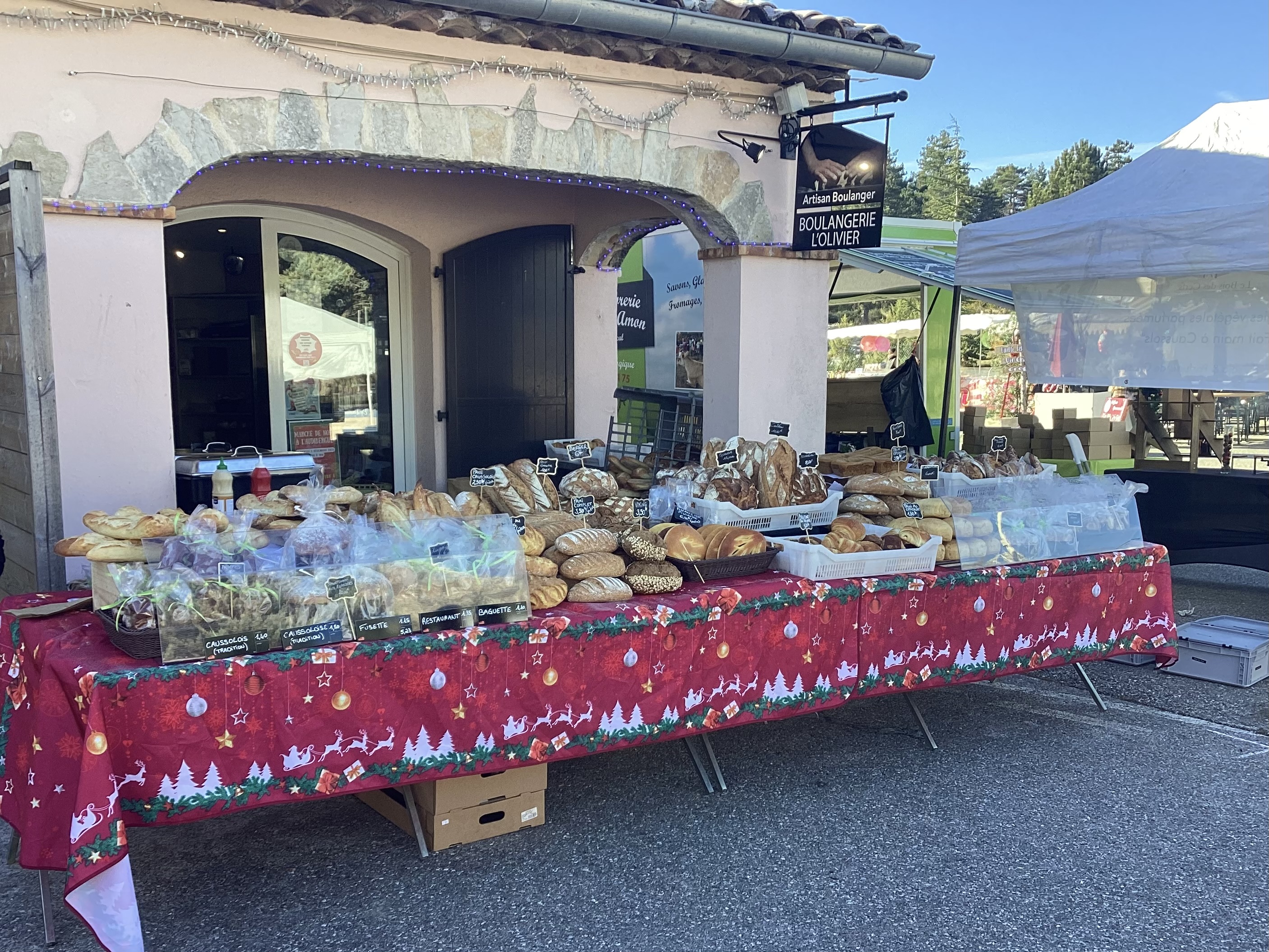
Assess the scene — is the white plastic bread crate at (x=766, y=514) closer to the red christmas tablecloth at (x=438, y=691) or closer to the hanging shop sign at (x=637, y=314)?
the red christmas tablecloth at (x=438, y=691)

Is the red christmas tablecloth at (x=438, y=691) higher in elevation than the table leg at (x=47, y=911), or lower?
higher

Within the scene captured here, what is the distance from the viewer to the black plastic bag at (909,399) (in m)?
10.2

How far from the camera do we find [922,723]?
14.7ft

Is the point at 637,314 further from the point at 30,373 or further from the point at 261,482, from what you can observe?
the point at 30,373

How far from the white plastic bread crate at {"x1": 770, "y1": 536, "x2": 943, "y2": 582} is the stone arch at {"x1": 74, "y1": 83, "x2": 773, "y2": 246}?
8.99 feet

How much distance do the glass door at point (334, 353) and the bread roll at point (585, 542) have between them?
4.41 m

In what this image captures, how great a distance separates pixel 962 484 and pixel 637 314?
7.93 metres

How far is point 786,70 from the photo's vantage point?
6.18m

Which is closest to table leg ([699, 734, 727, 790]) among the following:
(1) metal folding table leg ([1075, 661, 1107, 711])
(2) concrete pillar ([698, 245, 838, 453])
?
(1) metal folding table leg ([1075, 661, 1107, 711])

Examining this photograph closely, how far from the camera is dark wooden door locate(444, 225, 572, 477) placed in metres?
7.80

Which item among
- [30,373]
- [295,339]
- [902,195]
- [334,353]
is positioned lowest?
[30,373]

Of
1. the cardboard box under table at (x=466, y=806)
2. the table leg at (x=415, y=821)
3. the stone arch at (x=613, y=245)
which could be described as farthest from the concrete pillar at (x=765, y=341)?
the table leg at (x=415, y=821)

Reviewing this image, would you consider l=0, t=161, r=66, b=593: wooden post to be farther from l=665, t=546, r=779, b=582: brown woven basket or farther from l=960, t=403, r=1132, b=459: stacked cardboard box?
l=960, t=403, r=1132, b=459: stacked cardboard box

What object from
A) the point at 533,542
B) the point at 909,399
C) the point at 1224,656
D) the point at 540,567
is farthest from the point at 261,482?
the point at 909,399
